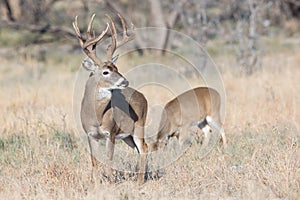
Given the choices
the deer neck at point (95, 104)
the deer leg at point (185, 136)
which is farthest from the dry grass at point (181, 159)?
the deer neck at point (95, 104)

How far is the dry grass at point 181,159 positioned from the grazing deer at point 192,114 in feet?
0.97

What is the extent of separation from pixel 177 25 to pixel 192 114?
1335 centimetres

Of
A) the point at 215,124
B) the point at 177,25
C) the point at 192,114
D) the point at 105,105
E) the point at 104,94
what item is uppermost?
the point at 177,25

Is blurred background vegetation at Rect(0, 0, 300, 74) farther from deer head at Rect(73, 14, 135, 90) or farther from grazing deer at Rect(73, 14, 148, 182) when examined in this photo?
deer head at Rect(73, 14, 135, 90)

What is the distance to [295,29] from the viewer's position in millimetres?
23938

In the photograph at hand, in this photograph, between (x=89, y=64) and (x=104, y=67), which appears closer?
(x=104, y=67)

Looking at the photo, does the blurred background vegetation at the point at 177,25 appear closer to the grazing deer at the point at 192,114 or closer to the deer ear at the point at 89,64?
the grazing deer at the point at 192,114

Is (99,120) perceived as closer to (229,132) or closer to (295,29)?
(229,132)

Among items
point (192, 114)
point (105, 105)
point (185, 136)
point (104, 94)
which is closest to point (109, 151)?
point (105, 105)

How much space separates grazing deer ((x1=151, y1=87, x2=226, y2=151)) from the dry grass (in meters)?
0.29

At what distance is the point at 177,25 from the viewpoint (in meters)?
22.5

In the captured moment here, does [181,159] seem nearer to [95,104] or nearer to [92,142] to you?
[92,142]

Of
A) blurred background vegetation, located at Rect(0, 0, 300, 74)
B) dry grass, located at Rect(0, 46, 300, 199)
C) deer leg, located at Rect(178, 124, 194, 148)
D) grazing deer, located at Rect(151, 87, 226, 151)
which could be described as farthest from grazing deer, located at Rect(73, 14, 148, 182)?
blurred background vegetation, located at Rect(0, 0, 300, 74)

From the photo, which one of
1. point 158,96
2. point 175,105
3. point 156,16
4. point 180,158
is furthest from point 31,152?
point 156,16
